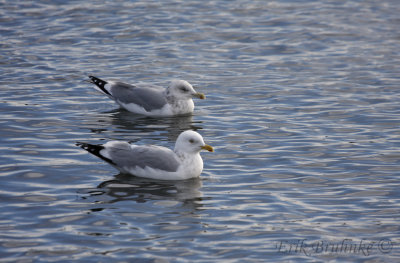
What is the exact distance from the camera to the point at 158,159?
11.2 metres

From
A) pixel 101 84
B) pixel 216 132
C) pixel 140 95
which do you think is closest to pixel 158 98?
pixel 140 95

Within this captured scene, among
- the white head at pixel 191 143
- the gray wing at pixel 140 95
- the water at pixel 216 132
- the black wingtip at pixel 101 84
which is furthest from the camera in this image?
the black wingtip at pixel 101 84

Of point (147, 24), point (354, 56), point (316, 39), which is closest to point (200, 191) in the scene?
point (354, 56)

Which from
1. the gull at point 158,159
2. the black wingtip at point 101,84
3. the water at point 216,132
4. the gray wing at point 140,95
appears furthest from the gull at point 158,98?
the gull at point 158,159

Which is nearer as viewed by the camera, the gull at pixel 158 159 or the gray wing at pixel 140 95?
the gull at pixel 158 159

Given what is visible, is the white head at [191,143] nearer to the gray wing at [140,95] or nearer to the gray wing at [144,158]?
the gray wing at [144,158]

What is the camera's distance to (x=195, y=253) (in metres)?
8.62

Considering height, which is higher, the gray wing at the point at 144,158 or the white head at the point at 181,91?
the white head at the point at 181,91

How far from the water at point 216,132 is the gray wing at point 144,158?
30 cm

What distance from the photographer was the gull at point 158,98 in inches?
600

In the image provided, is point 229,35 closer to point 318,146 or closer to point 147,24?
point 147,24

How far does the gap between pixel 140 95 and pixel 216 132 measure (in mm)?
2389

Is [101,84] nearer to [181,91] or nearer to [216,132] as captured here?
[181,91]

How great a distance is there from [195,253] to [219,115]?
6740 millimetres
